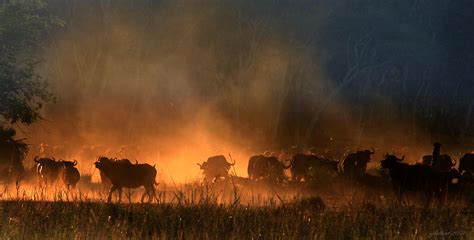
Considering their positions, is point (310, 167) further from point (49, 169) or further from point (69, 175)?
point (49, 169)

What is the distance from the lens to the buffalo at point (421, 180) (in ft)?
63.6

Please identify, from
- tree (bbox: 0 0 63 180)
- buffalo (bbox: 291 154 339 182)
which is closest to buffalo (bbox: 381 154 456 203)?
buffalo (bbox: 291 154 339 182)

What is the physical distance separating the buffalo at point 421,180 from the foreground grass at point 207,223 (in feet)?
14.2

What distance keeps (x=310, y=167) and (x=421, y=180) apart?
450cm

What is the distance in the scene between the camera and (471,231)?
13320mm

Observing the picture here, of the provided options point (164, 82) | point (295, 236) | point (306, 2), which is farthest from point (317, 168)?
point (164, 82)

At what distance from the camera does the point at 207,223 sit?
43.3ft

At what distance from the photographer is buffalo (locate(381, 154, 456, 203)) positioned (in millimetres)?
19375

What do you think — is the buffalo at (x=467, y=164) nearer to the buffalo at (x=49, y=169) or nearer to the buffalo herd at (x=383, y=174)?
the buffalo herd at (x=383, y=174)

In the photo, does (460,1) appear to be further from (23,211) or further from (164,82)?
(23,211)

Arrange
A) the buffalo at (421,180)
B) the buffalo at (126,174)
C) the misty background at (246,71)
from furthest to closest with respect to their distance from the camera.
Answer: the misty background at (246,71) < the buffalo at (126,174) < the buffalo at (421,180)

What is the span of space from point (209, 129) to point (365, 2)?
14913 millimetres

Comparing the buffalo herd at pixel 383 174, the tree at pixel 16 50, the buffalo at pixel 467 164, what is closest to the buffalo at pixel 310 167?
the buffalo herd at pixel 383 174

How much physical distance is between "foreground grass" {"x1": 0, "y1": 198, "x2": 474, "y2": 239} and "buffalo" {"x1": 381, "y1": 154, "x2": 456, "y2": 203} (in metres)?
4.34
